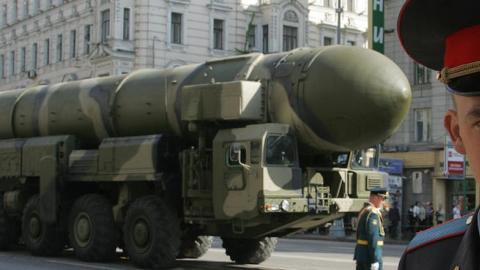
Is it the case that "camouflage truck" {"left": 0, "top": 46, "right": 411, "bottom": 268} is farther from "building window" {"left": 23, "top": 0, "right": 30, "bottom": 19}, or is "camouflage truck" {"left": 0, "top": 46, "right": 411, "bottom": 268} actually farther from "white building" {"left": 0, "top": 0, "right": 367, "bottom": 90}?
"building window" {"left": 23, "top": 0, "right": 30, "bottom": 19}

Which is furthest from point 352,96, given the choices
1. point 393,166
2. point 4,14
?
point 4,14

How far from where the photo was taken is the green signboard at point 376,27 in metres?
29.7

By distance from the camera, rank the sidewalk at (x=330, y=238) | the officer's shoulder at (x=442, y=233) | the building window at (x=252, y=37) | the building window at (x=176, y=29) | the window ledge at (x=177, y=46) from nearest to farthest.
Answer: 1. the officer's shoulder at (x=442, y=233)
2. the sidewalk at (x=330, y=238)
3. the window ledge at (x=177, y=46)
4. the building window at (x=176, y=29)
5. the building window at (x=252, y=37)

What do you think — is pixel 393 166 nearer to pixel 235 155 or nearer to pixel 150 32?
pixel 150 32

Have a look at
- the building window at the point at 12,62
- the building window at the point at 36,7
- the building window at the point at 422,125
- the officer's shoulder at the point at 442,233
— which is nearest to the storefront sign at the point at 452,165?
the building window at the point at 422,125

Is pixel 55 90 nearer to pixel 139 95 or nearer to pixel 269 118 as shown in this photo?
pixel 139 95

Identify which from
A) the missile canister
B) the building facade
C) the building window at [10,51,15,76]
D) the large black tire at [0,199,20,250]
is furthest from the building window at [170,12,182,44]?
the missile canister

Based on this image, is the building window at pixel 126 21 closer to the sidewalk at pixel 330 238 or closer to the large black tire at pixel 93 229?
the sidewalk at pixel 330 238

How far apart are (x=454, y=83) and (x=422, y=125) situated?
39.2 m

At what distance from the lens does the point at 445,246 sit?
204 centimetres

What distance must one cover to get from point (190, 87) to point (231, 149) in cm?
154

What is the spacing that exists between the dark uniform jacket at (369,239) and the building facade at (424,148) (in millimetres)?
23762

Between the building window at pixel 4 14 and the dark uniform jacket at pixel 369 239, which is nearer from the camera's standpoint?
the dark uniform jacket at pixel 369 239

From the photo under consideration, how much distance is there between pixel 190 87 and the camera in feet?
49.3
